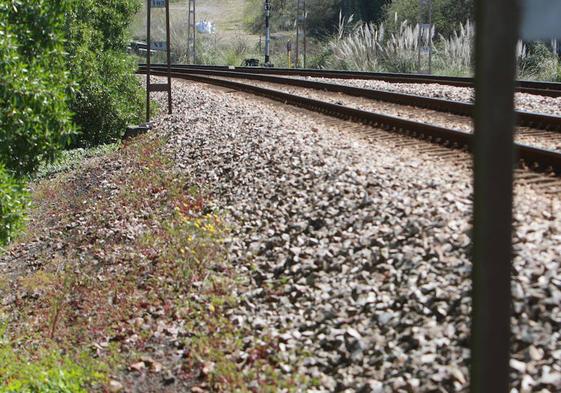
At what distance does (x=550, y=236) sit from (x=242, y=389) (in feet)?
7.65

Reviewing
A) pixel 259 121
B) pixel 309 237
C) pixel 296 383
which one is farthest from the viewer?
pixel 259 121

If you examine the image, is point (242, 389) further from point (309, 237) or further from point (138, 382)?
point (309, 237)

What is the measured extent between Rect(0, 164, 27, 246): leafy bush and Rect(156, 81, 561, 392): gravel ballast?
217 cm

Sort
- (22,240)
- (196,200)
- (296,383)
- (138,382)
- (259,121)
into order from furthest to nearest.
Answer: (259,121), (22,240), (196,200), (138,382), (296,383)

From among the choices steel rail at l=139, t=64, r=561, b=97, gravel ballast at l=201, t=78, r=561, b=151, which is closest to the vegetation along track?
gravel ballast at l=201, t=78, r=561, b=151

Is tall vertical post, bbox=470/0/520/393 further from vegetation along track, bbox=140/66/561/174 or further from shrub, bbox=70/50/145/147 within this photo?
shrub, bbox=70/50/145/147

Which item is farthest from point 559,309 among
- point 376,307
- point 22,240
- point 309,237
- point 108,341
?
point 22,240

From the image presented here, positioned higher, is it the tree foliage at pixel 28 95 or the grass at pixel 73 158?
the tree foliage at pixel 28 95

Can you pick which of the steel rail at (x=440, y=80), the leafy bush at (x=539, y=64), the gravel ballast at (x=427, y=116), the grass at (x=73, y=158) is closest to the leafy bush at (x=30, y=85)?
the gravel ballast at (x=427, y=116)

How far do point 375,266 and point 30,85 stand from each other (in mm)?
3977

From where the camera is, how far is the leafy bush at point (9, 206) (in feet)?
23.3

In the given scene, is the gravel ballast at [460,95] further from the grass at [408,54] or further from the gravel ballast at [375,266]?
the grass at [408,54]

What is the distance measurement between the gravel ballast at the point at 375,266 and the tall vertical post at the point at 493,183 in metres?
2.26

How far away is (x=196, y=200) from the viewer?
9.27 m
